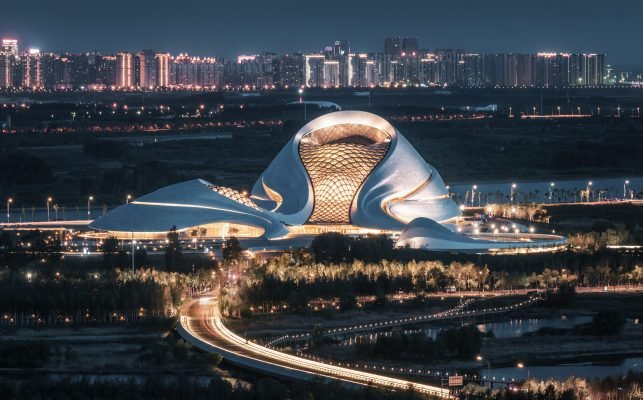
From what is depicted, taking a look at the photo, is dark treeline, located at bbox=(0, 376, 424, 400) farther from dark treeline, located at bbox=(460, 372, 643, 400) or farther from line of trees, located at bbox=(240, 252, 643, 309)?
line of trees, located at bbox=(240, 252, 643, 309)

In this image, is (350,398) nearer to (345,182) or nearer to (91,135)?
(345,182)

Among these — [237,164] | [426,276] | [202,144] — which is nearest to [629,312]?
[426,276]

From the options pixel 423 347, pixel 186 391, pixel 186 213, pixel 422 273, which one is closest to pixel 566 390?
pixel 423 347

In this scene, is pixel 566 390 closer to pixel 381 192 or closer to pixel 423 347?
pixel 423 347

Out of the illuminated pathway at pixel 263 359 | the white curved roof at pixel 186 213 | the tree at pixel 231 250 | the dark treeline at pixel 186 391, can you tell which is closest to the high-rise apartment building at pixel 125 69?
the white curved roof at pixel 186 213

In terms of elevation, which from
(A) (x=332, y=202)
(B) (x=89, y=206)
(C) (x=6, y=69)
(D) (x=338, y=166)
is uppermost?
(C) (x=6, y=69)

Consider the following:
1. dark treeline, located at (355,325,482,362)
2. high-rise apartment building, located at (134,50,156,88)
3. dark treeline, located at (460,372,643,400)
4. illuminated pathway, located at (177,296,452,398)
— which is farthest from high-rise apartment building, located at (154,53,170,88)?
dark treeline, located at (460,372,643,400)

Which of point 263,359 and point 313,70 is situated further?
point 313,70
